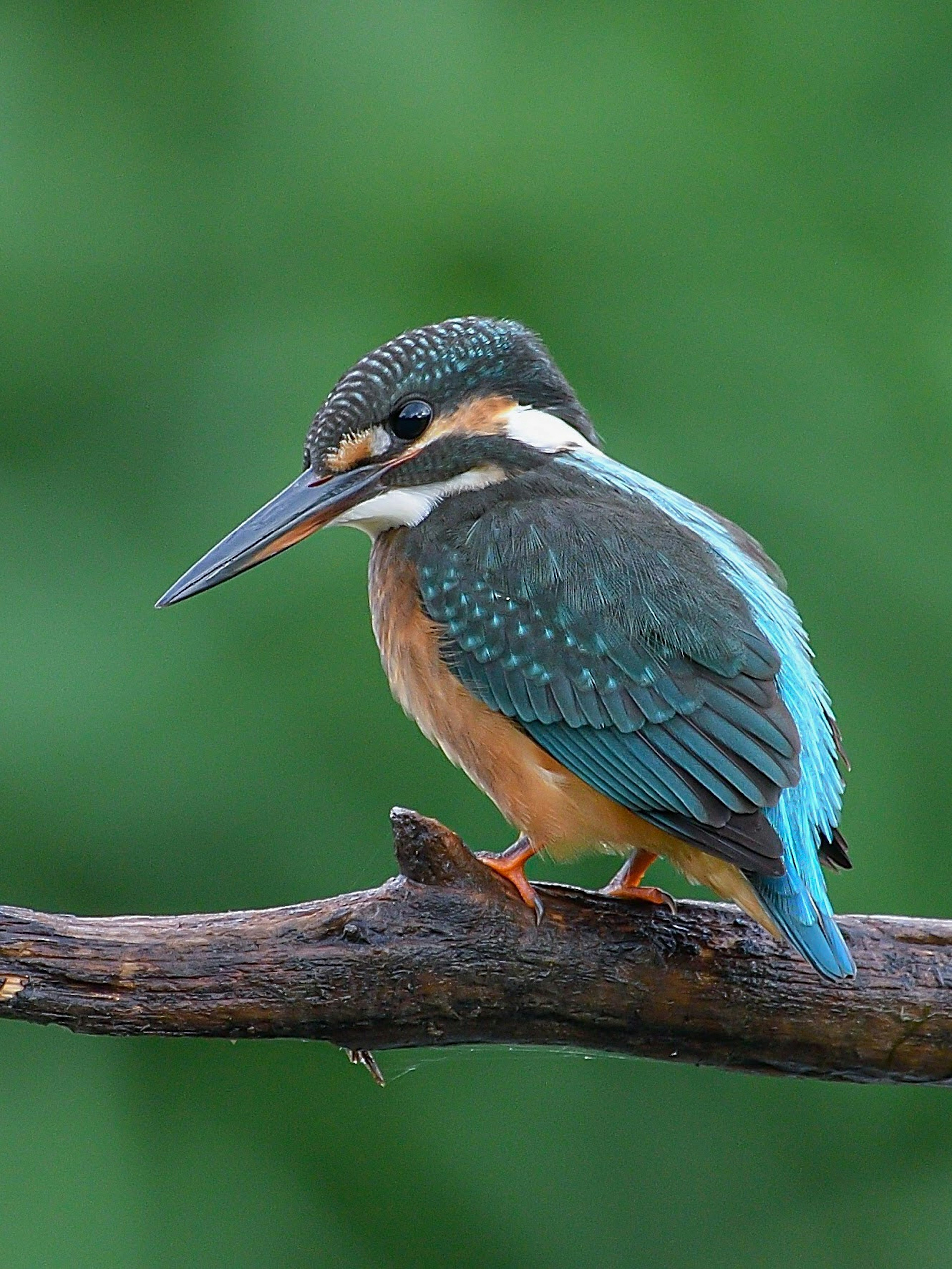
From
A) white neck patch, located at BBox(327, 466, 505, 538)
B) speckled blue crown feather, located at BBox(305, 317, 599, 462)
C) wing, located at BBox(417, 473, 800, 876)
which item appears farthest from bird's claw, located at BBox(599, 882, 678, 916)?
speckled blue crown feather, located at BBox(305, 317, 599, 462)

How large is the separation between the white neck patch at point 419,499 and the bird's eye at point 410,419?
2.5 inches

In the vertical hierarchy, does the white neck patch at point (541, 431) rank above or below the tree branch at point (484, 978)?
above

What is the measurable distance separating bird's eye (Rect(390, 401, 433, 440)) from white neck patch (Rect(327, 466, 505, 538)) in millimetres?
63

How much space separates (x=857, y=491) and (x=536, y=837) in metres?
1.19

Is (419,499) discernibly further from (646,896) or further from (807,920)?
(807,920)

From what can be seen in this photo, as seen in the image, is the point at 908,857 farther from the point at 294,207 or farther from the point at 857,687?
the point at 294,207

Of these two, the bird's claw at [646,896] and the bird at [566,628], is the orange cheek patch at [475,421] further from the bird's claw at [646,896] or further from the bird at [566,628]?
the bird's claw at [646,896]

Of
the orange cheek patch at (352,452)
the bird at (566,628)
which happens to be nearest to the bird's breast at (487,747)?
the bird at (566,628)

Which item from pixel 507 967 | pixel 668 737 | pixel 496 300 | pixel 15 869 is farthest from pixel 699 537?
pixel 15 869

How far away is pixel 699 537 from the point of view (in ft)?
6.28

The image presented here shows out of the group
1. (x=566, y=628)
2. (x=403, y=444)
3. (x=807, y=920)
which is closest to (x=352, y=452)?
(x=403, y=444)

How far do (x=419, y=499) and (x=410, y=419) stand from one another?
97mm

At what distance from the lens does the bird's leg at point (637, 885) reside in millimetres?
1846

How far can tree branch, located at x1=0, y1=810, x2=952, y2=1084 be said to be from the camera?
1.59 m
